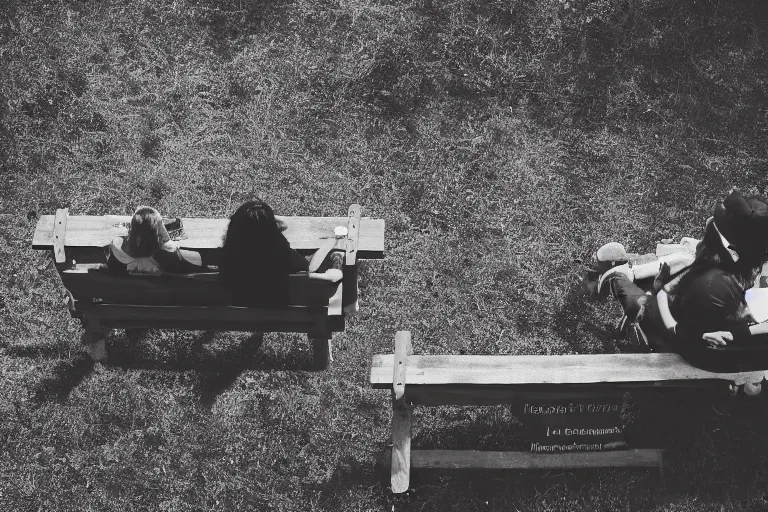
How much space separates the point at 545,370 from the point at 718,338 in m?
1.02

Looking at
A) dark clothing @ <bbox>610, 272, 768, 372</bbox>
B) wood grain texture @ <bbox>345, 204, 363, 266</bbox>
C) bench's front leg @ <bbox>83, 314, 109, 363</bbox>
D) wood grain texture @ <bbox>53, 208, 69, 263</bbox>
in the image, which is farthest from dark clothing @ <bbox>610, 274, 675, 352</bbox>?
wood grain texture @ <bbox>53, 208, 69, 263</bbox>

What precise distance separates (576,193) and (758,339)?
225cm

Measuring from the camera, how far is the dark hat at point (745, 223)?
4.92 meters

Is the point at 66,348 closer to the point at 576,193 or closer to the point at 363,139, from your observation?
the point at 363,139

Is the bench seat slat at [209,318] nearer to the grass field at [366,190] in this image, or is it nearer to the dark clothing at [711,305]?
the grass field at [366,190]

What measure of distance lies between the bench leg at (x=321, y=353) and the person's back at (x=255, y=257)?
27.2 inches

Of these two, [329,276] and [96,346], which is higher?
[329,276]

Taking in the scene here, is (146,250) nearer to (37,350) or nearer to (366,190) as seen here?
(37,350)

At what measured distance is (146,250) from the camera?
17.7ft

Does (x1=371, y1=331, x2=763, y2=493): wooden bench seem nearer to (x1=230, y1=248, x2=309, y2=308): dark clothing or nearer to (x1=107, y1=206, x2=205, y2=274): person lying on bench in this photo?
(x1=230, y1=248, x2=309, y2=308): dark clothing

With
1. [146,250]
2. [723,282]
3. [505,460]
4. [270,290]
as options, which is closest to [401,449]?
[505,460]

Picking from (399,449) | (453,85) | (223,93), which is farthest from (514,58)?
(399,449)

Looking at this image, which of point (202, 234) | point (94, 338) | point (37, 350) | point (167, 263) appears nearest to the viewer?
point (167, 263)

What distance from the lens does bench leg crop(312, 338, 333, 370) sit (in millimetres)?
6031
